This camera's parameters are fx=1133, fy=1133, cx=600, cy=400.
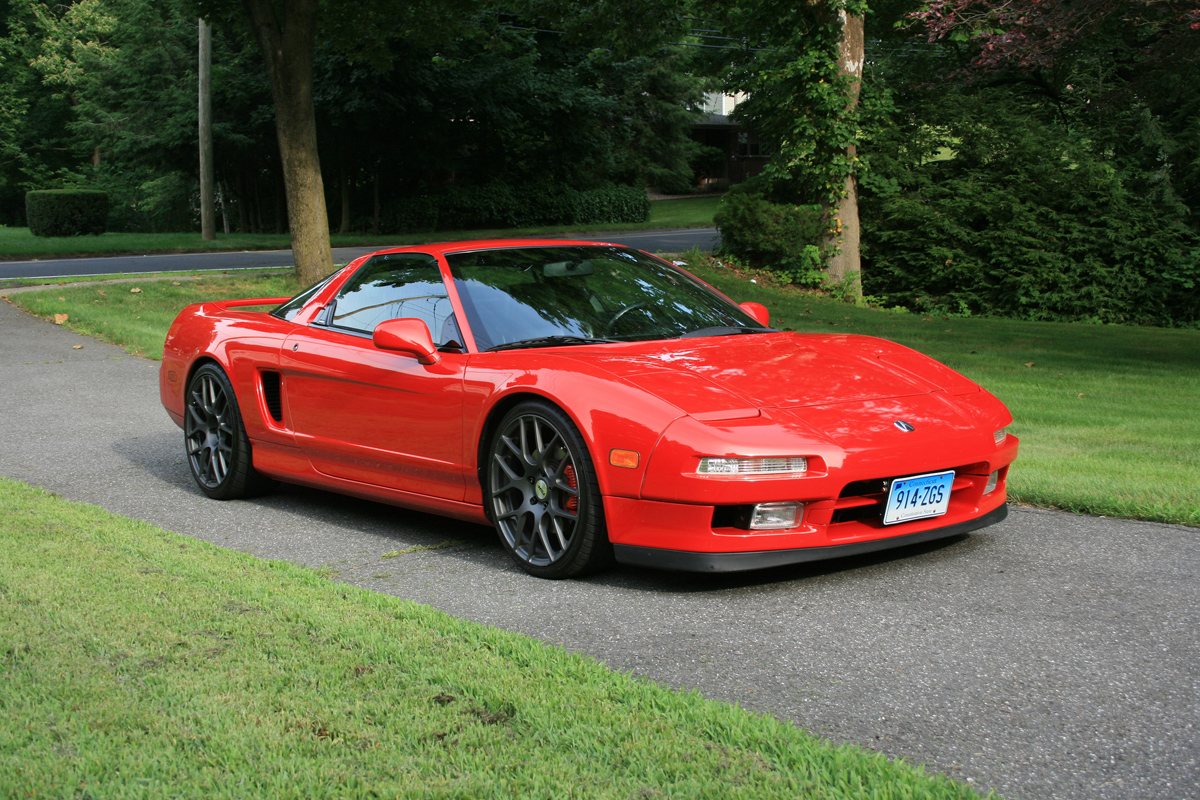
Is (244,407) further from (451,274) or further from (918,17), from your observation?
(918,17)

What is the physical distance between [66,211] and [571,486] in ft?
104

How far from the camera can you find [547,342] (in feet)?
16.0

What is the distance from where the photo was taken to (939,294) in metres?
18.1

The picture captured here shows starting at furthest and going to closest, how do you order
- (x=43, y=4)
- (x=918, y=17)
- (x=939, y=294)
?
1. (x=43, y=4)
2. (x=939, y=294)
3. (x=918, y=17)

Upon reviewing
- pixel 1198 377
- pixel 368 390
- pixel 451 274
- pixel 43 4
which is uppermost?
pixel 43 4

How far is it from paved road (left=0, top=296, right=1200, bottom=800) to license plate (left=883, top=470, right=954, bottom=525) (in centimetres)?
24

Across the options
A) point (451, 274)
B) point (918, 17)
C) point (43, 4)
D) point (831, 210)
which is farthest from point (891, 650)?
point (43, 4)

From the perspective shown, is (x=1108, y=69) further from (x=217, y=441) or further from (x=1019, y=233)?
(x=217, y=441)

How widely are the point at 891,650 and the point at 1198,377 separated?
8.22 metres

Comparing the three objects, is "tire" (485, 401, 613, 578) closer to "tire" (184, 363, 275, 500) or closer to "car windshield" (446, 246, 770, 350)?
"car windshield" (446, 246, 770, 350)

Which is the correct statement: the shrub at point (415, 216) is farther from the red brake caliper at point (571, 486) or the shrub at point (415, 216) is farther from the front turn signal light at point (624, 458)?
the front turn signal light at point (624, 458)

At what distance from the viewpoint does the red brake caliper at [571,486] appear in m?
4.30

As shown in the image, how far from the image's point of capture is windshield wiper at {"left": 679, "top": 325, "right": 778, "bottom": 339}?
203 inches

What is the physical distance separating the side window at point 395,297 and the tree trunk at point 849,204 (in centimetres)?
1333
